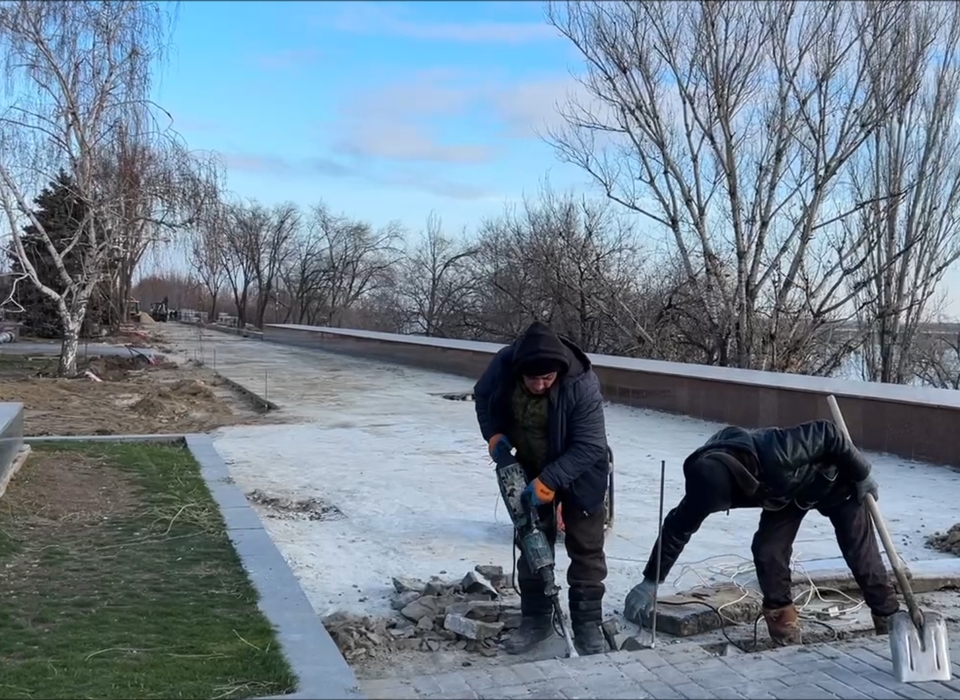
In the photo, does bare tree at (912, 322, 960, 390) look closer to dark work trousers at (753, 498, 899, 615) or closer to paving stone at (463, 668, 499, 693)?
dark work trousers at (753, 498, 899, 615)

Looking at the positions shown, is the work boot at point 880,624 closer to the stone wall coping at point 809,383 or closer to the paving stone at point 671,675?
the paving stone at point 671,675

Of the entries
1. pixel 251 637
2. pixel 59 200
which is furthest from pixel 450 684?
pixel 59 200

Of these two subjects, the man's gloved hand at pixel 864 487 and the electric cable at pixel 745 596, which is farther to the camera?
the electric cable at pixel 745 596

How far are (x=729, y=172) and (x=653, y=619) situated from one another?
57.7 ft

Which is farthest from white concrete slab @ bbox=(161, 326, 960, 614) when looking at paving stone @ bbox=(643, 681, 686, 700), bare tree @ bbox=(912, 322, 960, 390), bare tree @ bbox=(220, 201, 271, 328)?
bare tree @ bbox=(220, 201, 271, 328)

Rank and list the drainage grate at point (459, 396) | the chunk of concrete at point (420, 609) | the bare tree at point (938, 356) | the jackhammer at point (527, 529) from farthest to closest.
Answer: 1. the bare tree at point (938, 356)
2. the drainage grate at point (459, 396)
3. the chunk of concrete at point (420, 609)
4. the jackhammer at point (527, 529)

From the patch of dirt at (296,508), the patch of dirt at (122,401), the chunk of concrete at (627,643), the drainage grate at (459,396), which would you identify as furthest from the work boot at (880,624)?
the drainage grate at (459,396)

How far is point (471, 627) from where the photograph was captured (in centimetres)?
448

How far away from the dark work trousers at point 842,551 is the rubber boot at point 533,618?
0.98 meters

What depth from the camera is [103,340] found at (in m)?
29.8

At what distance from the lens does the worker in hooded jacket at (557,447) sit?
4289 millimetres

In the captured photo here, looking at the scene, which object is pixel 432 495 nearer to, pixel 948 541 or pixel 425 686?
pixel 948 541

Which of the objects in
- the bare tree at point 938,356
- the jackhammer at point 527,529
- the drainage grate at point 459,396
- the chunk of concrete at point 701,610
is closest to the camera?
the jackhammer at point 527,529

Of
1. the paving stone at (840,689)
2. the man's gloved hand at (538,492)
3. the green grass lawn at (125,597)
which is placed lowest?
the green grass lawn at (125,597)
